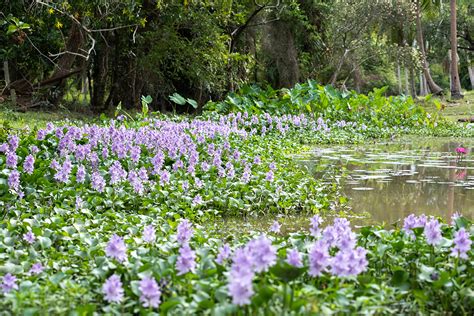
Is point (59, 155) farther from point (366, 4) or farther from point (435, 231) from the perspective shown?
point (366, 4)

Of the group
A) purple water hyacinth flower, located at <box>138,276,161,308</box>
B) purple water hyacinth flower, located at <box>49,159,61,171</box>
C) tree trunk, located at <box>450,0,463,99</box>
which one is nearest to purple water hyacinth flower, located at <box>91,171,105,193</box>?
purple water hyacinth flower, located at <box>49,159,61,171</box>

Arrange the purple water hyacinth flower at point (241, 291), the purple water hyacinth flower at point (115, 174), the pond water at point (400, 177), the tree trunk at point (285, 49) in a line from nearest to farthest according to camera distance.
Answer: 1. the purple water hyacinth flower at point (241, 291)
2. the purple water hyacinth flower at point (115, 174)
3. the pond water at point (400, 177)
4. the tree trunk at point (285, 49)

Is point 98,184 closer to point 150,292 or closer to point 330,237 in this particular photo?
point 330,237

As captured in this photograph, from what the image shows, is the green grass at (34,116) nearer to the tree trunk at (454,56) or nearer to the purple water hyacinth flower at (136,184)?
the purple water hyacinth flower at (136,184)

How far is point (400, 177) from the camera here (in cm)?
728

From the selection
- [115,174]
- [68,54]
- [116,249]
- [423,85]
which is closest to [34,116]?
[68,54]

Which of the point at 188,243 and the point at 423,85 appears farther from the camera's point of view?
the point at 423,85

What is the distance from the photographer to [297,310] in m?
2.18

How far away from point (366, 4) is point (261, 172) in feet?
50.8

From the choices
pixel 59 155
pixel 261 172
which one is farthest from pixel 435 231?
pixel 59 155

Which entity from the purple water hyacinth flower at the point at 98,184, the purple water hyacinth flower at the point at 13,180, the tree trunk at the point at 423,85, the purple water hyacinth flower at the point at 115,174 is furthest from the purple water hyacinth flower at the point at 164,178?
the tree trunk at the point at 423,85

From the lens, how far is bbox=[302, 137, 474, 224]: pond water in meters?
5.56

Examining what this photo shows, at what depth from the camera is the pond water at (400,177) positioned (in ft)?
18.2

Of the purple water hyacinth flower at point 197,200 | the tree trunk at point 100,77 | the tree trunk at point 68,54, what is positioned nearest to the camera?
the purple water hyacinth flower at point 197,200
